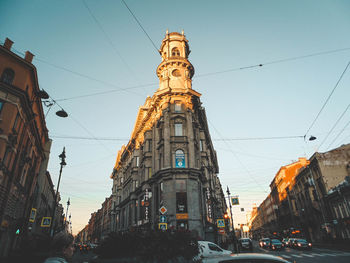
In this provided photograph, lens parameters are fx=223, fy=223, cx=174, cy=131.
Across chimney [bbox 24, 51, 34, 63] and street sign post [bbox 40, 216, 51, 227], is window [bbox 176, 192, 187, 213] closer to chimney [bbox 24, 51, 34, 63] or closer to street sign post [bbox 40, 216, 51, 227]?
street sign post [bbox 40, 216, 51, 227]

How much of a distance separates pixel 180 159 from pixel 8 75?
20058mm

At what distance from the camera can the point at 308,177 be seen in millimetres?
48312

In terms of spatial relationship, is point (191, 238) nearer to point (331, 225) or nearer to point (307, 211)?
point (331, 225)

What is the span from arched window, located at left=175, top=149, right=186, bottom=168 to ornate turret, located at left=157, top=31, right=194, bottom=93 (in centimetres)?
959

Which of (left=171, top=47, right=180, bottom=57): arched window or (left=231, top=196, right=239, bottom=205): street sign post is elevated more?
(left=171, top=47, right=180, bottom=57): arched window

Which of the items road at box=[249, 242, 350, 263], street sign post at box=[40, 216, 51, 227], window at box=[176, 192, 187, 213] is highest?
window at box=[176, 192, 187, 213]

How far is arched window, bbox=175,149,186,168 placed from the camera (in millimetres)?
29094

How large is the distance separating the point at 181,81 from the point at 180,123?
777cm

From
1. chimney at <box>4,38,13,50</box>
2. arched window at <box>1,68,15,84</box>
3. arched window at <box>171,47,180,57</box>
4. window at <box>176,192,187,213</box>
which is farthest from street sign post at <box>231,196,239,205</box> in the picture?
chimney at <box>4,38,13,50</box>

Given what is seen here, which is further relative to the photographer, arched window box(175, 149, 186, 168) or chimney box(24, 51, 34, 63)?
arched window box(175, 149, 186, 168)

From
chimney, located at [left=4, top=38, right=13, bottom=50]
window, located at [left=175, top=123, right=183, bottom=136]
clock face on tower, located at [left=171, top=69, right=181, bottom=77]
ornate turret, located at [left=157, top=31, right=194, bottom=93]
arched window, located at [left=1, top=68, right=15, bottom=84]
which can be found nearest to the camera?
arched window, located at [left=1, top=68, right=15, bottom=84]

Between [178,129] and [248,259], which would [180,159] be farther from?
[248,259]

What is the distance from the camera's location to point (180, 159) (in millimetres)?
29562

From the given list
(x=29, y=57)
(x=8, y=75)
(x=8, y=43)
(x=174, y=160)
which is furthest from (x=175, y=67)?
(x=8, y=75)
